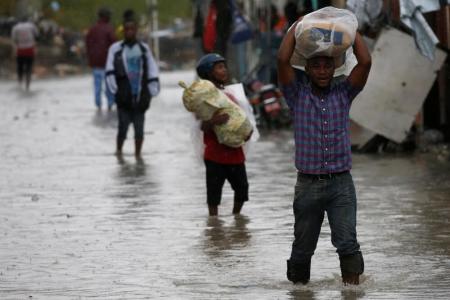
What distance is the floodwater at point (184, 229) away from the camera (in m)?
8.45

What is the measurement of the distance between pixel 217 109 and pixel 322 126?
140 inches

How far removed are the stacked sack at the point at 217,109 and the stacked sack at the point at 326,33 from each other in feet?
11.7

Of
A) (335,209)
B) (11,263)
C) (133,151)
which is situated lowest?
(133,151)

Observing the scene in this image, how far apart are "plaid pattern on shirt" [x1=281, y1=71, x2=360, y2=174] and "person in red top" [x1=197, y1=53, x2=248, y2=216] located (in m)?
3.51

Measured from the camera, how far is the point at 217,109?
11.6m

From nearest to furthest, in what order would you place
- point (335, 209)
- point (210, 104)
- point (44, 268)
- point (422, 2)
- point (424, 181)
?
point (335, 209) → point (44, 268) → point (210, 104) → point (424, 181) → point (422, 2)

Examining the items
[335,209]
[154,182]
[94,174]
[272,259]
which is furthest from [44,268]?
[94,174]

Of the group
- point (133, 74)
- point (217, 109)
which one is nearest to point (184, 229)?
point (217, 109)

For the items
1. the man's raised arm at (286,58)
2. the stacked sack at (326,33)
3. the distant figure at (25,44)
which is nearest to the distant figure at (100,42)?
the distant figure at (25,44)

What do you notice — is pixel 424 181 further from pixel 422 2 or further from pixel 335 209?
pixel 335 209

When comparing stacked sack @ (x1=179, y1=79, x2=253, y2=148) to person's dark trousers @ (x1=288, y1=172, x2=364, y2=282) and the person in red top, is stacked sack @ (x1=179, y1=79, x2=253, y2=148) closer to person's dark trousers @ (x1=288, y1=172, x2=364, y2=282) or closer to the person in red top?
the person in red top

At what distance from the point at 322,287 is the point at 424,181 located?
5.68 m

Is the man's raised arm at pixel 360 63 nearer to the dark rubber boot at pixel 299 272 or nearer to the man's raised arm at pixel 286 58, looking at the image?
the man's raised arm at pixel 286 58

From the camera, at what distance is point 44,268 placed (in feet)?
30.3
